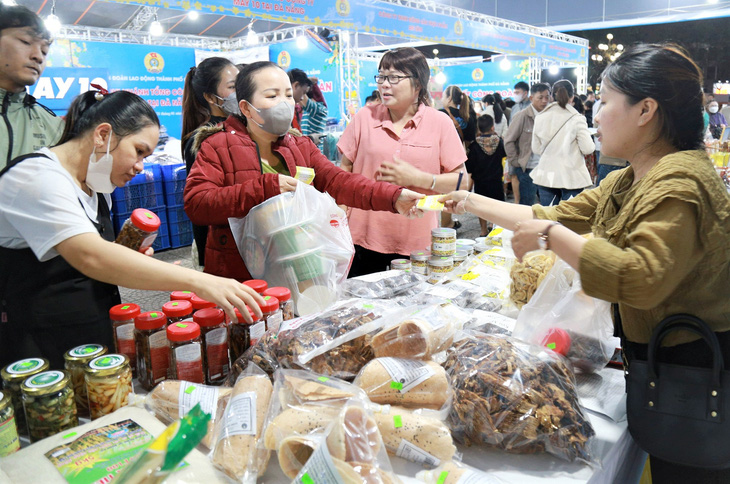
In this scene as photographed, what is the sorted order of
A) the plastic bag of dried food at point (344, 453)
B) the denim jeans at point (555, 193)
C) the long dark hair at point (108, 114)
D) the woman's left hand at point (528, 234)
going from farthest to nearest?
the denim jeans at point (555, 193), the long dark hair at point (108, 114), the woman's left hand at point (528, 234), the plastic bag of dried food at point (344, 453)

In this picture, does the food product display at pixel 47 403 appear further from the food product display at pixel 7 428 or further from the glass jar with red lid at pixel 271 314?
the glass jar with red lid at pixel 271 314

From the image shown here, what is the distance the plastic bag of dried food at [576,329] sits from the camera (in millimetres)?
1479

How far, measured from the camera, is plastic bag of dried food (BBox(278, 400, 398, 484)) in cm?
84

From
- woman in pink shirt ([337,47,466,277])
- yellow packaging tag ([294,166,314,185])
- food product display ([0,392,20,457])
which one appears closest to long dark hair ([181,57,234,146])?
woman in pink shirt ([337,47,466,277])

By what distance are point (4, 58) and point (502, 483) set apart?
2.65 meters

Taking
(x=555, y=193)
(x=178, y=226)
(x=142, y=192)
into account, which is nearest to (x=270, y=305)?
(x=555, y=193)

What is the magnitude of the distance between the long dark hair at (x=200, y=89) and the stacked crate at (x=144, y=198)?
2.94 m

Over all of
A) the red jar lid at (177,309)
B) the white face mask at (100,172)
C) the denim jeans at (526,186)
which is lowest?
the denim jeans at (526,186)

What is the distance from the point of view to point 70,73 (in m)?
6.31

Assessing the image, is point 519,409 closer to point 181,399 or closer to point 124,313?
point 181,399

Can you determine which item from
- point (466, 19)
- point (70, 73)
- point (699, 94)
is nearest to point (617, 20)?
point (466, 19)

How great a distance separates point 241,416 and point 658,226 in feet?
3.13

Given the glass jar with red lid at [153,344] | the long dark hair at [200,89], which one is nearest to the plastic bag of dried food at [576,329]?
the glass jar with red lid at [153,344]

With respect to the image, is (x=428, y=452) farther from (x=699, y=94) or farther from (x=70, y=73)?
(x=70, y=73)
